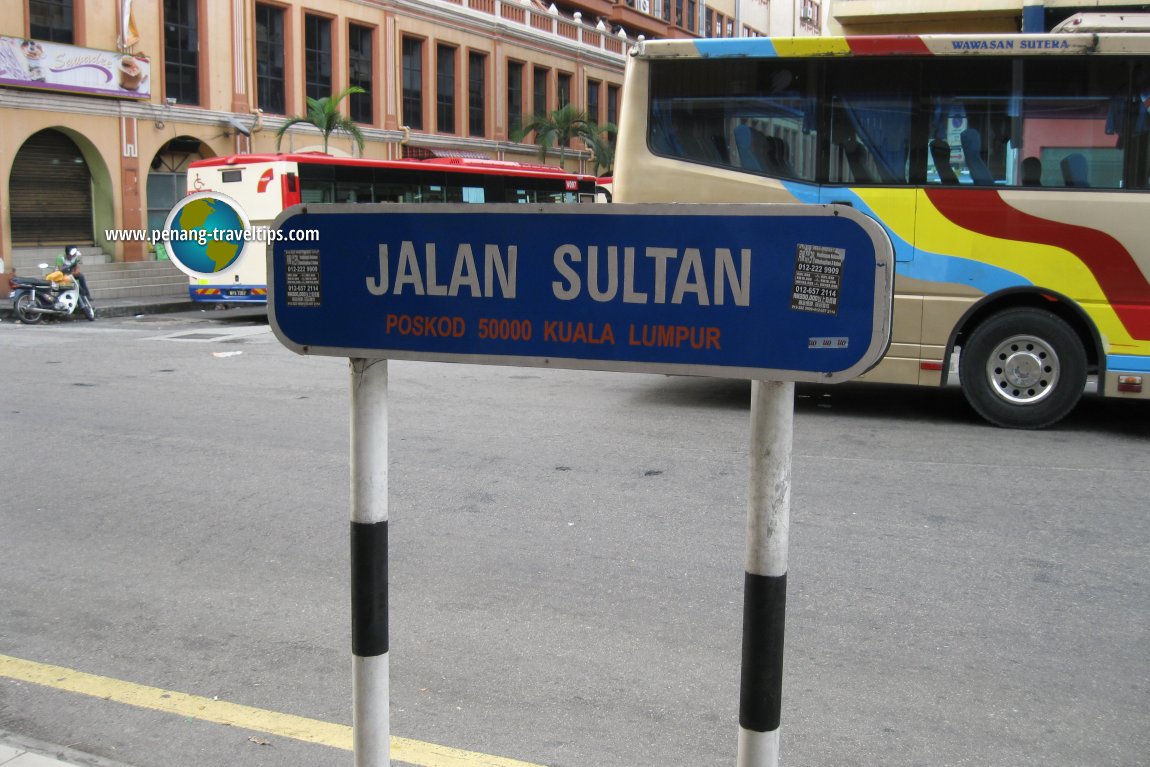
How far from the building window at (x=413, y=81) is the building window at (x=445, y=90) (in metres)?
0.83

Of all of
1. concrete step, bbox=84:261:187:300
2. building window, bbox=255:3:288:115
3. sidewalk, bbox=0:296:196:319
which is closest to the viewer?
sidewalk, bbox=0:296:196:319

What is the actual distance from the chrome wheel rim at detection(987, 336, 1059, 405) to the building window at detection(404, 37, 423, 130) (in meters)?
26.9

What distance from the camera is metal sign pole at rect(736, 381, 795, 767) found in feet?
7.56

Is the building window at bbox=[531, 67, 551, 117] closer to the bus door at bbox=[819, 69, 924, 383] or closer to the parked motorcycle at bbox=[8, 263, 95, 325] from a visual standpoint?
the parked motorcycle at bbox=[8, 263, 95, 325]

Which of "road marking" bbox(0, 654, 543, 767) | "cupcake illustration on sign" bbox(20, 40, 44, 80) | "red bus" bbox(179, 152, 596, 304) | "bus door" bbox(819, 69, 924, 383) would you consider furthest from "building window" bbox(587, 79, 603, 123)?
"road marking" bbox(0, 654, 543, 767)

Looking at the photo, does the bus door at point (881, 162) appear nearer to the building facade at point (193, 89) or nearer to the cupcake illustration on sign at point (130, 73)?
the building facade at point (193, 89)

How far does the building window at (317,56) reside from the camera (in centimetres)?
3002

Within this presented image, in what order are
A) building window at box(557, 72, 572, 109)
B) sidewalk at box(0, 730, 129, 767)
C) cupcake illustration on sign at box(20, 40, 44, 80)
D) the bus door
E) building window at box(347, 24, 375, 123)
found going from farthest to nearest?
building window at box(557, 72, 572, 109) → building window at box(347, 24, 375, 123) → cupcake illustration on sign at box(20, 40, 44, 80) → the bus door → sidewalk at box(0, 730, 129, 767)

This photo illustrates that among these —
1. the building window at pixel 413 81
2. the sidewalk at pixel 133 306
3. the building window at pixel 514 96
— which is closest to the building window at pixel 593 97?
the building window at pixel 514 96

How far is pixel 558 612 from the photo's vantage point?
5129 millimetres

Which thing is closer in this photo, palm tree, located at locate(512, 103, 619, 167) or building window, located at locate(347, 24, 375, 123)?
building window, located at locate(347, 24, 375, 123)

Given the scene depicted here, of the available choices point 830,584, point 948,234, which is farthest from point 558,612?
point 948,234

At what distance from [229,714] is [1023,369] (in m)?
7.51

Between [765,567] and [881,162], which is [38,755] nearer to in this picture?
[765,567]
